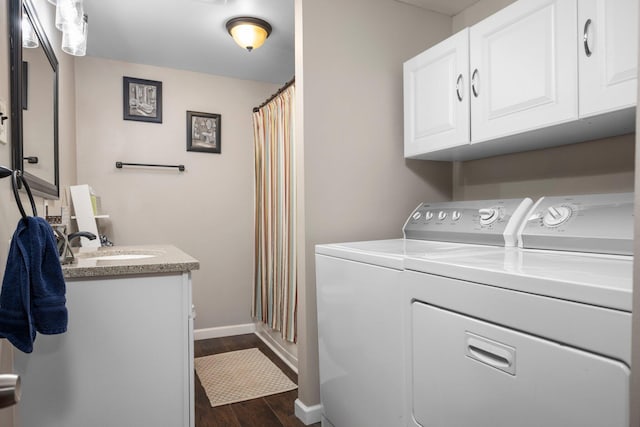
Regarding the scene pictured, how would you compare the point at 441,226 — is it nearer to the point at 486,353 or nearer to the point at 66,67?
the point at 486,353

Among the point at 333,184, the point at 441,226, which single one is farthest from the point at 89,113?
the point at 441,226

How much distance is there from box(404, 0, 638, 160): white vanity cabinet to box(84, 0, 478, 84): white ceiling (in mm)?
728

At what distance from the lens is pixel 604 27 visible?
1.29 metres

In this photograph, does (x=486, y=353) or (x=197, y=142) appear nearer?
(x=486, y=353)

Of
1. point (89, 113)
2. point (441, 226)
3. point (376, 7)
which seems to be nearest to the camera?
point (441, 226)

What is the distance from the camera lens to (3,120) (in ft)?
3.73

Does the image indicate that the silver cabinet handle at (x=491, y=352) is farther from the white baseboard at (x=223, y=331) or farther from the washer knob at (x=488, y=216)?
the white baseboard at (x=223, y=331)

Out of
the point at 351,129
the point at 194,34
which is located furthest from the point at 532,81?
the point at 194,34

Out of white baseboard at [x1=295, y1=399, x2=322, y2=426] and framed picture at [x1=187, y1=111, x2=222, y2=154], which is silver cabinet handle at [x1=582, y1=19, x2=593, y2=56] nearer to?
white baseboard at [x1=295, y1=399, x2=322, y2=426]

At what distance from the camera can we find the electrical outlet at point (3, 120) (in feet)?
3.64

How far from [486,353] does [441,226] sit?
38.9 inches

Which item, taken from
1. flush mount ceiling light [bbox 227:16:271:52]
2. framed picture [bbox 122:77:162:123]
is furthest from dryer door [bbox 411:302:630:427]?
framed picture [bbox 122:77:162:123]

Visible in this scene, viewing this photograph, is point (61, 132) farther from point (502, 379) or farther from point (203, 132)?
point (502, 379)

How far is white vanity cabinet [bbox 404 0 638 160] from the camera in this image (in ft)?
4.22
